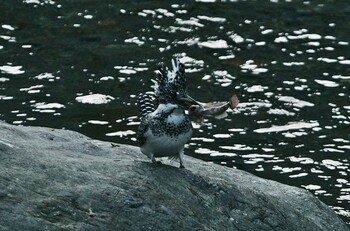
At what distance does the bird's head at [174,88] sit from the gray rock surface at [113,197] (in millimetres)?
654

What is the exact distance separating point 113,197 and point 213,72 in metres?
7.78

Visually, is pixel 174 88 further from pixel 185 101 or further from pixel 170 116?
pixel 170 116

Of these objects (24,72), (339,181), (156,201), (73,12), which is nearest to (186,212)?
(156,201)

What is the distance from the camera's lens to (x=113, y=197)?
23.1 feet

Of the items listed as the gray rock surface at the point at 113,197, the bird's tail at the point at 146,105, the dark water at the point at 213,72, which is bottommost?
the dark water at the point at 213,72

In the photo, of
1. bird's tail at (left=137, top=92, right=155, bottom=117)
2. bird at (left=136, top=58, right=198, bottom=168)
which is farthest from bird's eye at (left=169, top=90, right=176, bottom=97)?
bird's tail at (left=137, top=92, right=155, bottom=117)

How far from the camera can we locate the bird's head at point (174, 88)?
7.21m

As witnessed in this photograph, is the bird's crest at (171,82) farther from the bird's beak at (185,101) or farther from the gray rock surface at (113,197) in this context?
the gray rock surface at (113,197)

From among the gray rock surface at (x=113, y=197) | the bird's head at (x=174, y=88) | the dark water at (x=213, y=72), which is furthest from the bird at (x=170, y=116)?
the dark water at (x=213, y=72)

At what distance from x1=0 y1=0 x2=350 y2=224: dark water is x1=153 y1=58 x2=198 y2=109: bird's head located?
4033mm

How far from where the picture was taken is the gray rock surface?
677cm

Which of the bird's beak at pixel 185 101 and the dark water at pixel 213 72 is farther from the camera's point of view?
the dark water at pixel 213 72

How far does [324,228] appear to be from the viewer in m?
8.68

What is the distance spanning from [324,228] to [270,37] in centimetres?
772
